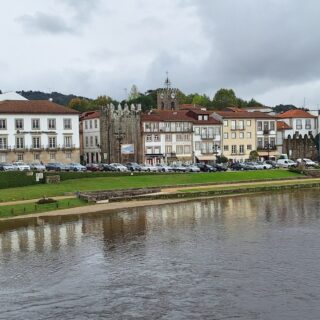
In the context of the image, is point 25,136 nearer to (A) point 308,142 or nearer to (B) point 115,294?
(A) point 308,142

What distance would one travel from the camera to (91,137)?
11488cm

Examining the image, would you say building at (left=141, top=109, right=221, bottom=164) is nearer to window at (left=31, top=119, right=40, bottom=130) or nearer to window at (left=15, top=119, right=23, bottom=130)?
window at (left=31, top=119, right=40, bottom=130)

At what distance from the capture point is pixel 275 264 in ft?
94.6

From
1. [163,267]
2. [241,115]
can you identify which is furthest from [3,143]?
[163,267]

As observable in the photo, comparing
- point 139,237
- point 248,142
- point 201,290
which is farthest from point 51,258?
point 248,142

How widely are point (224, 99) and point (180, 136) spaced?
206 feet

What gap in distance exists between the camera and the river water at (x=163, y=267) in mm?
22500

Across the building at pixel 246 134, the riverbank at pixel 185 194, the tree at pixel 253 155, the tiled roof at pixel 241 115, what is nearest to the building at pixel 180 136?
the building at pixel 246 134

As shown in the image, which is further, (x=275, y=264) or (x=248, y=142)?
(x=248, y=142)

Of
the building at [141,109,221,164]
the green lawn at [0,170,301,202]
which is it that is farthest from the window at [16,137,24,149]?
the green lawn at [0,170,301,202]

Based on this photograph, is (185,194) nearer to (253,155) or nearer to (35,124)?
(35,124)

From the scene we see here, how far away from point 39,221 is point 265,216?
Result: 1826cm

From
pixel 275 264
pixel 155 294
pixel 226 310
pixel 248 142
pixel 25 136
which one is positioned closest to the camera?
pixel 226 310

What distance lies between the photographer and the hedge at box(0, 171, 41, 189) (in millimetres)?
66875
